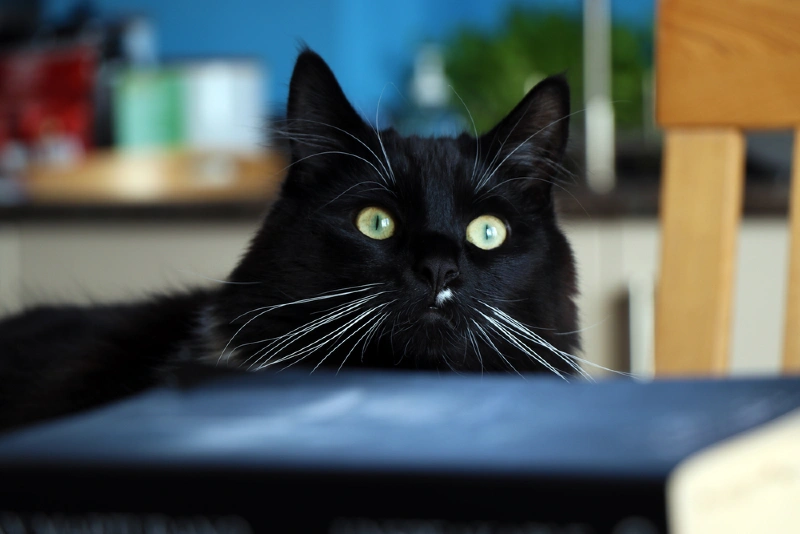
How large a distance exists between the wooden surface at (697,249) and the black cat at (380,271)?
4.7 inches

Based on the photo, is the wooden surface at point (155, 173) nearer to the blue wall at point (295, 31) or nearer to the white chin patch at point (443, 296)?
the blue wall at point (295, 31)

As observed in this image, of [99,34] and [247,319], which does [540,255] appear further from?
[99,34]

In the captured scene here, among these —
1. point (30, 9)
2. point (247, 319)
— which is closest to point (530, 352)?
point (247, 319)

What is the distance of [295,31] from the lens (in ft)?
10.2

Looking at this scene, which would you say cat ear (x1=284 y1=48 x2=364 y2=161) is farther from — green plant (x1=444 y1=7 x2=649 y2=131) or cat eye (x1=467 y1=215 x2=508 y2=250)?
green plant (x1=444 y1=7 x2=649 y2=131)

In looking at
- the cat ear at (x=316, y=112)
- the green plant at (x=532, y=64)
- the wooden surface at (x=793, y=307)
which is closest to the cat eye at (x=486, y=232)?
the cat ear at (x=316, y=112)

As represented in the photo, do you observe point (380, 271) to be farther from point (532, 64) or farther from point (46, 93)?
point (46, 93)

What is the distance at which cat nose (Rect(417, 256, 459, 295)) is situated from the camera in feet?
2.27

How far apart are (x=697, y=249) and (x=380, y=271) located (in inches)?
14.3

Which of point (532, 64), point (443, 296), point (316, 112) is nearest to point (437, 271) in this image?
point (443, 296)

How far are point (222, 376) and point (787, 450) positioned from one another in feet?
0.68

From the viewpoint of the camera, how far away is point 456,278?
28.2 inches

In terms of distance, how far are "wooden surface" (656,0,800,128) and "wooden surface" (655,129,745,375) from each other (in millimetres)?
25

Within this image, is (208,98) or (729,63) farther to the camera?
(208,98)
